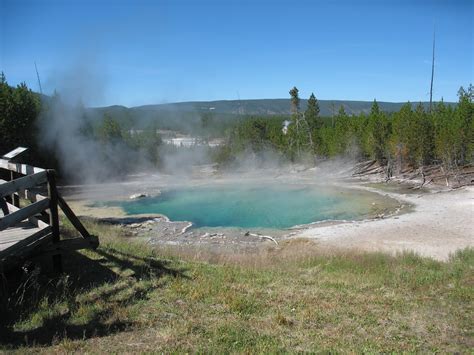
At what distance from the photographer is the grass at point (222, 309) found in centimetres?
490

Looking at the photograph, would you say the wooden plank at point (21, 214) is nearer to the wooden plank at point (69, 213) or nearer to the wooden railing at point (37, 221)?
the wooden railing at point (37, 221)

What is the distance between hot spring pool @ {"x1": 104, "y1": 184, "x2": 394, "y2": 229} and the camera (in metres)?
25.6

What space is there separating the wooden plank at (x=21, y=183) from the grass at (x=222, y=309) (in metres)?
1.29

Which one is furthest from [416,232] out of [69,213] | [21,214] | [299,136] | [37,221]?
[299,136]

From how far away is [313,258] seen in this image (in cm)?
1165

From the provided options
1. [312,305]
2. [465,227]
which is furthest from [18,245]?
[465,227]

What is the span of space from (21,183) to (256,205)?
25.9 meters

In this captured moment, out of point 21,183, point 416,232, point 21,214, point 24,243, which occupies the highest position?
point 21,183

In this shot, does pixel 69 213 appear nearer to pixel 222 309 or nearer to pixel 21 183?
pixel 21 183

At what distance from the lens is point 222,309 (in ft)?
19.8

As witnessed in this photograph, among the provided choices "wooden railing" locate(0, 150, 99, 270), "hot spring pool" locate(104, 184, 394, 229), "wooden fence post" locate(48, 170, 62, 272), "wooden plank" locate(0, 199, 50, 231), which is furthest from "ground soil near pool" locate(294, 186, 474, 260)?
"wooden plank" locate(0, 199, 50, 231)

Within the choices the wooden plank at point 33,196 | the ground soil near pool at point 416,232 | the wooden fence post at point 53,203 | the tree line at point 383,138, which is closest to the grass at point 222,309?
the wooden fence post at point 53,203

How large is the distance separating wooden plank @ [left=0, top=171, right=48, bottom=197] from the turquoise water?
18064 mm

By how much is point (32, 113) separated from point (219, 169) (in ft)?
86.2
